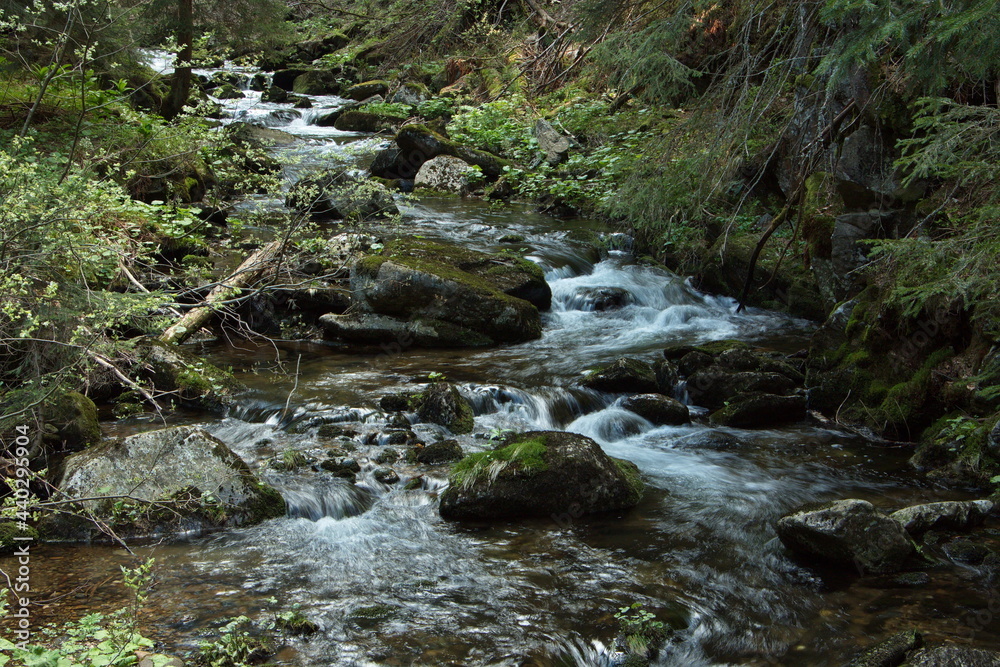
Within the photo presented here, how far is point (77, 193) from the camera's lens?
5082 millimetres

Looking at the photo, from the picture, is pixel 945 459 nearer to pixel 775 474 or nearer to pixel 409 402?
pixel 775 474

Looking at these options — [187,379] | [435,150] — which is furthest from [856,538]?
[435,150]

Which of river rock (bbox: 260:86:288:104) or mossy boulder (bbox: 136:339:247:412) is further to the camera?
river rock (bbox: 260:86:288:104)

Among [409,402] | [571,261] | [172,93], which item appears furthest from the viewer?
[172,93]

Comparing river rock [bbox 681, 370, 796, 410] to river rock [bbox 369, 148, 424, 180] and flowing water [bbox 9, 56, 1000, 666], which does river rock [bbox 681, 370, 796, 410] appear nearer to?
flowing water [bbox 9, 56, 1000, 666]

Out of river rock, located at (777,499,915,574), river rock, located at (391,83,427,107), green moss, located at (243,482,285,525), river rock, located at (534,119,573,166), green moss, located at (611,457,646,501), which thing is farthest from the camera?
river rock, located at (391,83,427,107)

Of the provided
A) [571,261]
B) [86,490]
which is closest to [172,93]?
[571,261]

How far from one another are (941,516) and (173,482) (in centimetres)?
590

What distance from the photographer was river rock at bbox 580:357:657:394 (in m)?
8.57

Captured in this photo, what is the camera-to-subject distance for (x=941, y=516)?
5520 millimetres

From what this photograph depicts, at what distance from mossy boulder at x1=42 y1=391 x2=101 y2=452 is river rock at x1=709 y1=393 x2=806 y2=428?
6257 mm

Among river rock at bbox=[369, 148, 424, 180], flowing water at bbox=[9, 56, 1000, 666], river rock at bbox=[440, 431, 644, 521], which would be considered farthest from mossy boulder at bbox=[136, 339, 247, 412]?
river rock at bbox=[369, 148, 424, 180]

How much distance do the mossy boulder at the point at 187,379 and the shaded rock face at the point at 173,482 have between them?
1916mm

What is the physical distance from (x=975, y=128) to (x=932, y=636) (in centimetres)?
369
